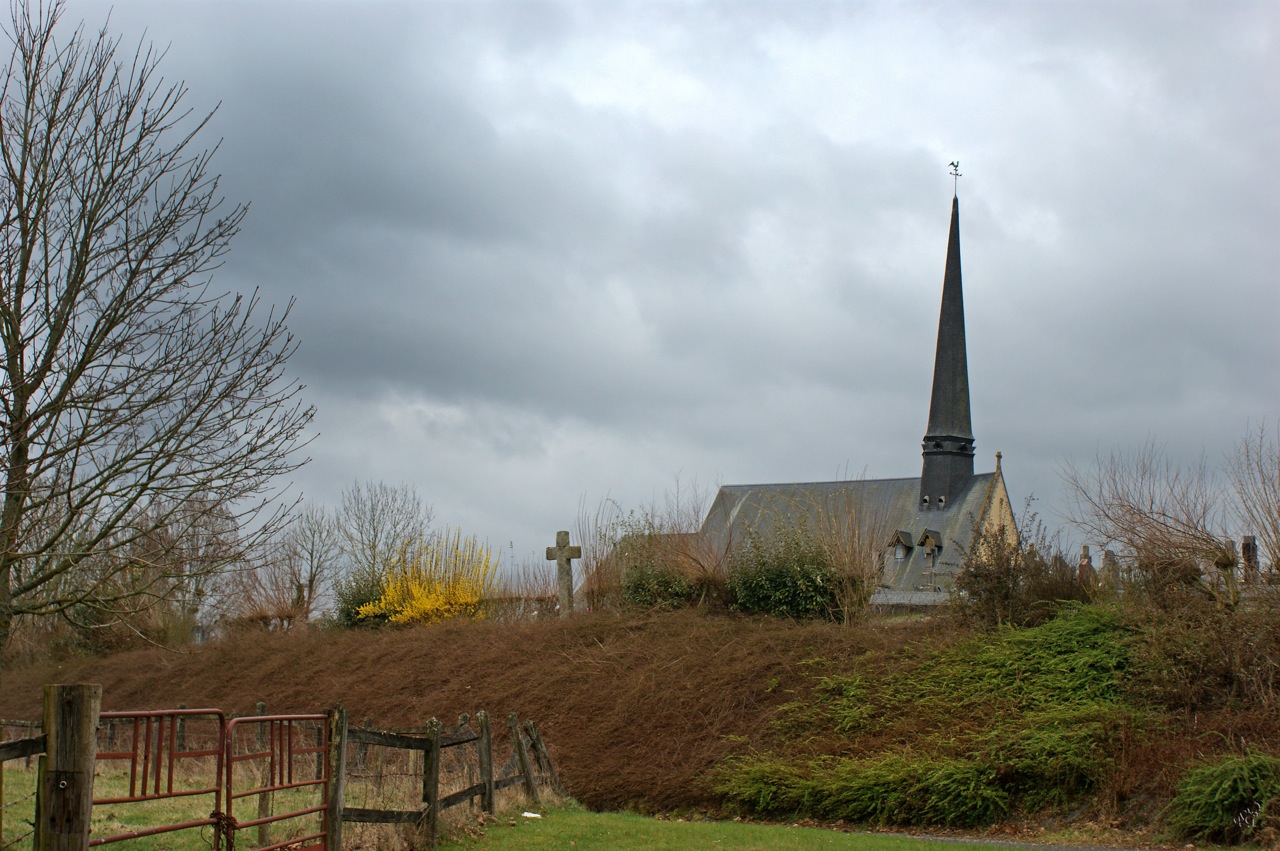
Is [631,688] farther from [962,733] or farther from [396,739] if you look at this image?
[396,739]

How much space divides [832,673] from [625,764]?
3.63 m

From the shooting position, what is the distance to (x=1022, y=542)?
18594 millimetres

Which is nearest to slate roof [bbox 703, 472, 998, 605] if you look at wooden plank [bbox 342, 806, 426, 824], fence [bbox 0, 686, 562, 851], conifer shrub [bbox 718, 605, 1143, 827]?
conifer shrub [bbox 718, 605, 1143, 827]

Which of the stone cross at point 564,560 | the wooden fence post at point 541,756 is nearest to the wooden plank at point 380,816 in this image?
the wooden fence post at point 541,756

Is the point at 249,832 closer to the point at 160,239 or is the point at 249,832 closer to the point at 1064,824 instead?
the point at 160,239

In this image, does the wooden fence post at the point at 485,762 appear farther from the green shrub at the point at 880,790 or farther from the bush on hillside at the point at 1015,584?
the bush on hillside at the point at 1015,584

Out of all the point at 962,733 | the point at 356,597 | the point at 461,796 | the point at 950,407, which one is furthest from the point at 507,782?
the point at 950,407

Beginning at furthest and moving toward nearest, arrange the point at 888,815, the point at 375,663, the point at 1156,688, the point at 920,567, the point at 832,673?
the point at 920,567
the point at 375,663
the point at 832,673
the point at 1156,688
the point at 888,815

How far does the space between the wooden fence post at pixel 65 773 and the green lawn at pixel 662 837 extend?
17.2 ft

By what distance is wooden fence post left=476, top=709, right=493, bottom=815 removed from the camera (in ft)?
41.0

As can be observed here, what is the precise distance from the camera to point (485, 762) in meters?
12.6

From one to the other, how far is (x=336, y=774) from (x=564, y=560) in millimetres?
14973

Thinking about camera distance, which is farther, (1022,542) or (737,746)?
(1022,542)

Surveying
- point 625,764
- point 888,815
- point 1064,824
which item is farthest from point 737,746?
point 1064,824
